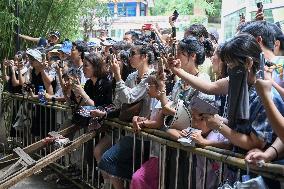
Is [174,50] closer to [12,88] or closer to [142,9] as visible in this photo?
[12,88]

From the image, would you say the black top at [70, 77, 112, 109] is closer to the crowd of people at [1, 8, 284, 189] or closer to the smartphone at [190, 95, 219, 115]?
the crowd of people at [1, 8, 284, 189]

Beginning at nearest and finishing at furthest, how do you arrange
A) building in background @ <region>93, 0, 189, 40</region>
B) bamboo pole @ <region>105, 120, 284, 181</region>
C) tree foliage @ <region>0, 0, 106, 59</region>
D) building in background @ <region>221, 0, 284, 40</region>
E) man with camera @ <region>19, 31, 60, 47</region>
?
bamboo pole @ <region>105, 120, 284, 181</region> < man with camera @ <region>19, 31, 60, 47</region> < tree foliage @ <region>0, 0, 106, 59</region> < building in background @ <region>221, 0, 284, 40</region> < building in background @ <region>93, 0, 189, 40</region>

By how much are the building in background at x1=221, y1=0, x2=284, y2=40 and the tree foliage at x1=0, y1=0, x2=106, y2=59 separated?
373 centimetres

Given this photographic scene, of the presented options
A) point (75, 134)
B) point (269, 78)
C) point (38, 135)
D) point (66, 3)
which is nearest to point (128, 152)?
point (75, 134)

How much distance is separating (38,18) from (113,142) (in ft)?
17.1

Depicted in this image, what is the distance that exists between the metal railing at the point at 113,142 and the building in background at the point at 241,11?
5089mm

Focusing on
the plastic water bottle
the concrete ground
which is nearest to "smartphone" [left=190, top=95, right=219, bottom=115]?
the concrete ground

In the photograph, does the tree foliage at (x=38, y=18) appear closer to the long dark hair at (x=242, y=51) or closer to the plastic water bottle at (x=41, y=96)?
the plastic water bottle at (x=41, y=96)

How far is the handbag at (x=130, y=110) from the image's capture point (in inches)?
166

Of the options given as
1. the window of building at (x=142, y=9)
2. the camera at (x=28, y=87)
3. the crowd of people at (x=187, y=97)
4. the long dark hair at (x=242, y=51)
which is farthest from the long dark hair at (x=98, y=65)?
the window of building at (x=142, y=9)

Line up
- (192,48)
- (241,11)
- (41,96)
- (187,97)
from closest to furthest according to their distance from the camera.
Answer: (187,97) → (192,48) → (41,96) → (241,11)

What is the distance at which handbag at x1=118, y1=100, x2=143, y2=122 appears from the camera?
13.8 ft

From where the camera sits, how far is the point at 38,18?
29.2 feet

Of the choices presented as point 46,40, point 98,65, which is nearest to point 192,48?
point 98,65
